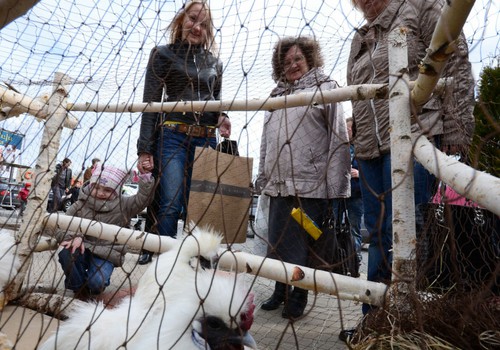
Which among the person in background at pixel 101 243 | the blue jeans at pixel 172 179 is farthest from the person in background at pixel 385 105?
the person in background at pixel 101 243

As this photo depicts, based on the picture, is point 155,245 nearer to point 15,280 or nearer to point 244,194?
point 244,194

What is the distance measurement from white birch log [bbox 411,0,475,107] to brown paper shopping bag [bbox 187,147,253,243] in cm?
105

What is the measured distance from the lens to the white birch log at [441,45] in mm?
823

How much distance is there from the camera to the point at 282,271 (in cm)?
131

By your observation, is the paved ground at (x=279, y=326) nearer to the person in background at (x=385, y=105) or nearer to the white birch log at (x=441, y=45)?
the person in background at (x=385, y=105)

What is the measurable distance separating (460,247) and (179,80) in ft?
5.45

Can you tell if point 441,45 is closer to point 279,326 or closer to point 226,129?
point 226,129

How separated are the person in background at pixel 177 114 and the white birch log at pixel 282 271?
146 millimetres

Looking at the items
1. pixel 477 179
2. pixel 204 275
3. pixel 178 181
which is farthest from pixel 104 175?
pixel 477 179

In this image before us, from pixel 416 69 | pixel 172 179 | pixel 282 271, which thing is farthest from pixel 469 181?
pixel 172 179

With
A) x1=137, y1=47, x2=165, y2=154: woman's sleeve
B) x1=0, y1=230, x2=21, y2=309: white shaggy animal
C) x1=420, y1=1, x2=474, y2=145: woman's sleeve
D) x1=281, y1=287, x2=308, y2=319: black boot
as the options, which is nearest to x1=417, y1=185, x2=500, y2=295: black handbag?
x1=420, y1=1, x2=474, y2=145: woman's sleeve

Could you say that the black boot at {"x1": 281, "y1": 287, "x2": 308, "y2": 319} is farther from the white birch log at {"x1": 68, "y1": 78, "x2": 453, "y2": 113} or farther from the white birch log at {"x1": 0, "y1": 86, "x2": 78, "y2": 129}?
the white birch log at {"x1": 0, "y1": 86, "x2": 78, "y2": 129}

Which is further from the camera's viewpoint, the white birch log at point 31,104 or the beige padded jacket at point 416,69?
the white birch log at point 31,104

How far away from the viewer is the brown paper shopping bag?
207cm
